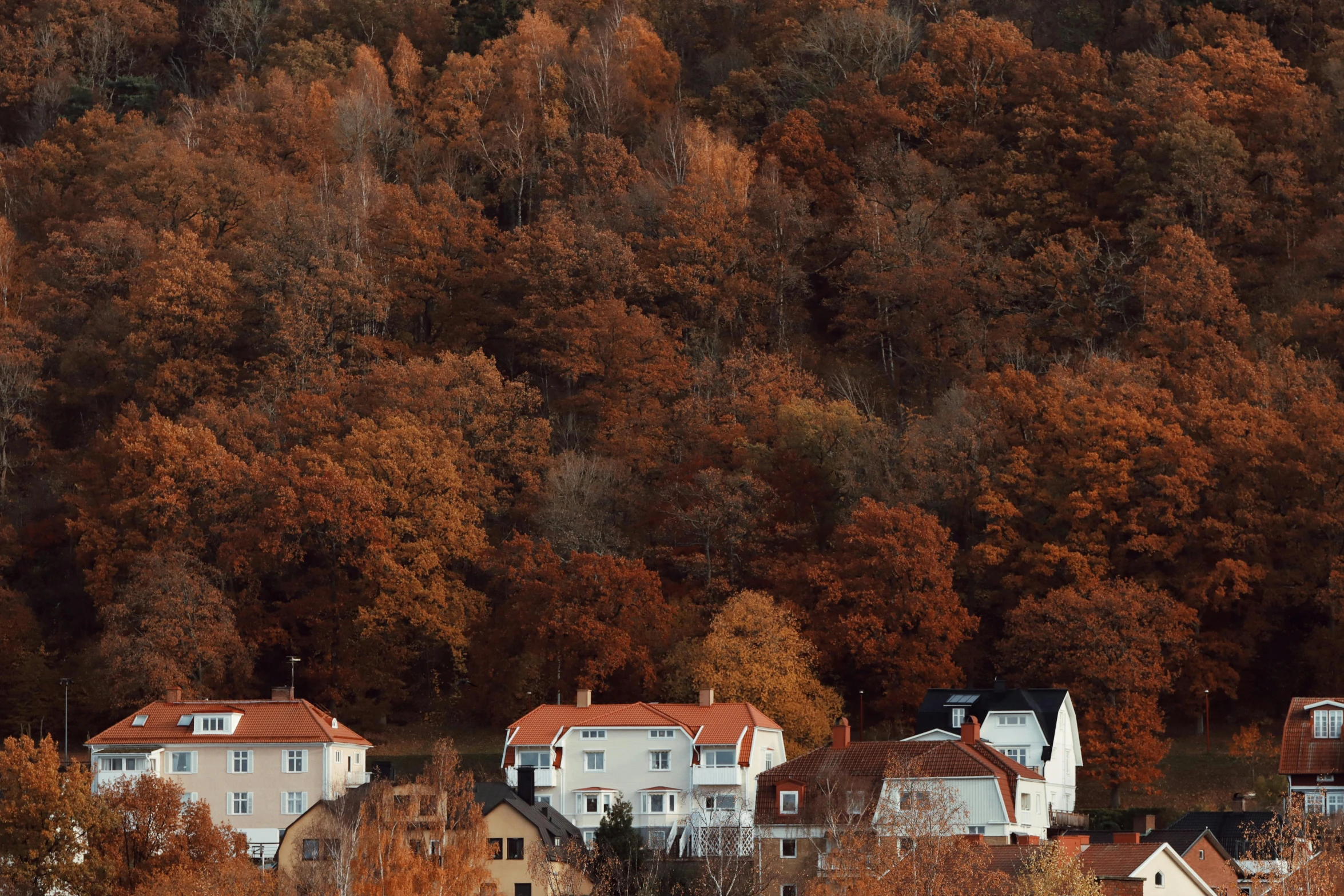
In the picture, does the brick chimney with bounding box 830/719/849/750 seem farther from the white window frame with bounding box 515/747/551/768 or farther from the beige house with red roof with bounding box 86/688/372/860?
the beige house with red roof with bounding box 86/688/372/860

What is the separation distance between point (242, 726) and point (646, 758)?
614 inches

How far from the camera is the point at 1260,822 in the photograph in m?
Result: 65.9

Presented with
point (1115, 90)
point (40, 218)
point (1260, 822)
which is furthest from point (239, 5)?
point (1260, 822)

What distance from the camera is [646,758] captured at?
256ft

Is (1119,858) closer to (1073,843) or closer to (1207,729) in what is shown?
(1073,843)

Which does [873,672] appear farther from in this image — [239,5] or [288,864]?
[239,5]

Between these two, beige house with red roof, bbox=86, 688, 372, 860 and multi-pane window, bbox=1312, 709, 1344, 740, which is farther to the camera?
beige house with red roof, bbox=86, 688, 372, 860

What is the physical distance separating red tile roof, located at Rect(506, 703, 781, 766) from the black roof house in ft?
19.6

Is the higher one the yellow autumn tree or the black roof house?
the yellow autumn tree

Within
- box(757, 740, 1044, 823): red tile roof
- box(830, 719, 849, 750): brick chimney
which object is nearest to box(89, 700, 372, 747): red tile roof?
box(757, 740, 1044, 823): red tile roof

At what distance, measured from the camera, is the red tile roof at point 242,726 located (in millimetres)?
79125

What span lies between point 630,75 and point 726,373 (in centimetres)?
3967

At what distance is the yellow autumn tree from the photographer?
8144 cm

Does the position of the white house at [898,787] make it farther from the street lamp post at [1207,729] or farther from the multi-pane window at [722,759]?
the street lamp post at [1207,729]
